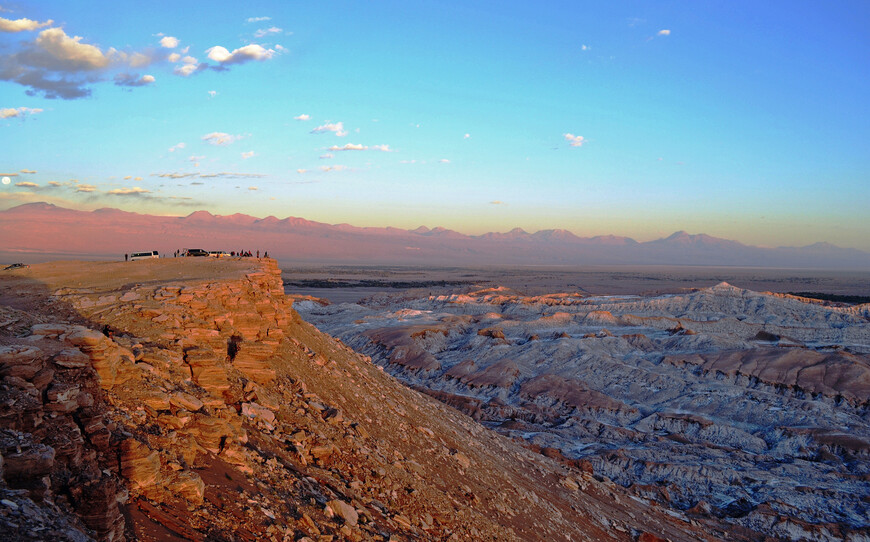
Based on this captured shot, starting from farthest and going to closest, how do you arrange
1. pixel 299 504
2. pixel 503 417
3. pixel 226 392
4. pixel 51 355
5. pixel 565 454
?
1. pixel 503 417
2. pixel 565 454
3. pixel 226 392
4. pixel 299 504
5. pixel 51 355

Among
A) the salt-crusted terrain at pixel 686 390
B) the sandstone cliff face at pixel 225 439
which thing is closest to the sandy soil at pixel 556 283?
the salt-crusted terrain at pixel 686 390

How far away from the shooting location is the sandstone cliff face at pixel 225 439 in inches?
166

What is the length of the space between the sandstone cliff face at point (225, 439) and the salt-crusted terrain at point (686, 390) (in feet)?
10.8

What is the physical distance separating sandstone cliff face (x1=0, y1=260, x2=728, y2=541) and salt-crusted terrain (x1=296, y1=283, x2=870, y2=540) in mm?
3300

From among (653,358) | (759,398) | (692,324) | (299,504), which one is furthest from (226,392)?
(692,324)

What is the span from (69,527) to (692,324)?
122 ft

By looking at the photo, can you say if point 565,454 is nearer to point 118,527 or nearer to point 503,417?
point 503,417

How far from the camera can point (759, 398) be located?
2398cm

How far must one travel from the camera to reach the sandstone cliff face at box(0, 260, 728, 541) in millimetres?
4223

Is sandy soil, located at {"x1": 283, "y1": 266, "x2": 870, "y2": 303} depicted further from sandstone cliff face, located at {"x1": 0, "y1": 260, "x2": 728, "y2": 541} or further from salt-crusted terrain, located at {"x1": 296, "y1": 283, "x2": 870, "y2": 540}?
sandstone cliff face, located at {"x1": 0, "y1": 260, "x2": 728, "y2": 541}

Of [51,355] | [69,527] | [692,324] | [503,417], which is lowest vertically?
[503,417]

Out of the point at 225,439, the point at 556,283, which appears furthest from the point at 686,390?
the point at 556,283

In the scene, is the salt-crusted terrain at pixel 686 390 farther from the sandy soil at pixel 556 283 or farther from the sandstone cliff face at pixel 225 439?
the sandy soil at pixel 556 283

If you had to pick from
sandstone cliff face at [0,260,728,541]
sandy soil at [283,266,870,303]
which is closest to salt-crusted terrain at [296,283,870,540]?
sandstone cliff face at [0,260,728,541]
